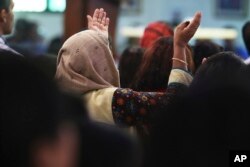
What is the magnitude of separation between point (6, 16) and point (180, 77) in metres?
1.04

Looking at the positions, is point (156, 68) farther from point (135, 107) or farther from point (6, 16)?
point (6, 16)

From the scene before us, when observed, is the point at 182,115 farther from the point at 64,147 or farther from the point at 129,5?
the point at 129,5

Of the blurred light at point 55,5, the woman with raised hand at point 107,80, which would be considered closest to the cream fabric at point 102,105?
the woman with raised hand at point 107,80

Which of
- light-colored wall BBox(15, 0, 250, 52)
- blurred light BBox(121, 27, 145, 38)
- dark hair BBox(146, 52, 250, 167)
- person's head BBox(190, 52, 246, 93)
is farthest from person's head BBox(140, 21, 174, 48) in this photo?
light-colored wall BBox(15, 0, 250, 52)

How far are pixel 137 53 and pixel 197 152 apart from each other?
8.60 feet

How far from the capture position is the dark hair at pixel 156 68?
3.03 meters

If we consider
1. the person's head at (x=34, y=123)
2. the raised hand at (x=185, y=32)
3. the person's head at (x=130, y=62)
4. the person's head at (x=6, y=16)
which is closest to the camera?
the person's head at (x=34, y=123)

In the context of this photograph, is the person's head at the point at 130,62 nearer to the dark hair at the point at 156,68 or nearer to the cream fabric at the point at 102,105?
the dark hair at the point at 156,68

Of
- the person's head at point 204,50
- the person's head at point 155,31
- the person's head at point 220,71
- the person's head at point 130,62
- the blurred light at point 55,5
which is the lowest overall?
the blurred light at point 55,5

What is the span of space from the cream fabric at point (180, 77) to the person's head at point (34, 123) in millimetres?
1428

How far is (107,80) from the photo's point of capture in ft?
8.92

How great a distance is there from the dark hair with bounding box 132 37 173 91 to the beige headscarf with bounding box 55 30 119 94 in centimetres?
33

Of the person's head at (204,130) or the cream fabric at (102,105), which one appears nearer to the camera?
the person's head at (204,130)

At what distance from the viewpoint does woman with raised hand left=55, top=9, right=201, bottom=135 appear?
254 cm
